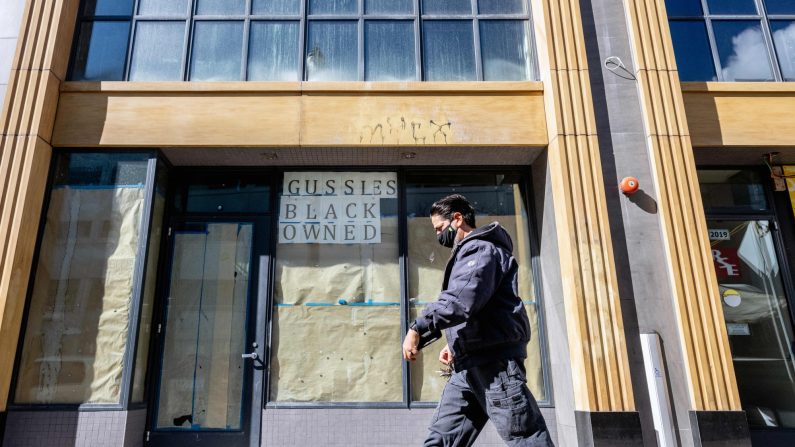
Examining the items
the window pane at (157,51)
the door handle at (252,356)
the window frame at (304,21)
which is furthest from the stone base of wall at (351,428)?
the window pane at (157,51)

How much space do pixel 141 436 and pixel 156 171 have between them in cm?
307

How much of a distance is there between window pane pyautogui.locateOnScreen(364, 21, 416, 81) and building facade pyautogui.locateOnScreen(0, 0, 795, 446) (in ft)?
0.10

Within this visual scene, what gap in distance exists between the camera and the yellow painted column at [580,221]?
5277mm

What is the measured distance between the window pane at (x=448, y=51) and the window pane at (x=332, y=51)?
956 millimetres

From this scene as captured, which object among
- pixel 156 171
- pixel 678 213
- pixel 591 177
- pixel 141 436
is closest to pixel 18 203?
pixel 156 171

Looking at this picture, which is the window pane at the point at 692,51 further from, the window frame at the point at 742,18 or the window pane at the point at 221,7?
the window pane at the point at 221,7

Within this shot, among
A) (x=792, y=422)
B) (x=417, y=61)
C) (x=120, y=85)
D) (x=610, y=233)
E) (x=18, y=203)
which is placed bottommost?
(x=792, y=422)

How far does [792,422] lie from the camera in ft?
20.0

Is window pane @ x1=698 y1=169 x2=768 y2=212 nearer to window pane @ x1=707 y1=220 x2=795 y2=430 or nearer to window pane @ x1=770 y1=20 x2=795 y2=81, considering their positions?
window pane @ x1=707 y1=220 x2=795 y2=430

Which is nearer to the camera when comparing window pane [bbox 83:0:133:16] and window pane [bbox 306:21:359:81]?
window pane [bbox 306:21:359:81]

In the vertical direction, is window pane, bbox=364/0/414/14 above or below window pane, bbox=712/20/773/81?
above

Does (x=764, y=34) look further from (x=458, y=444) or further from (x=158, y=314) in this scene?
(x=158, y=314)

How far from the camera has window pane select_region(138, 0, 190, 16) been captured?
688 cm

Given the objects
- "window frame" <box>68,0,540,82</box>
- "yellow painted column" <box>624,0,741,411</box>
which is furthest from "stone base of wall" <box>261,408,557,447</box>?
"window frame" <box>68,0,540,82</box>
